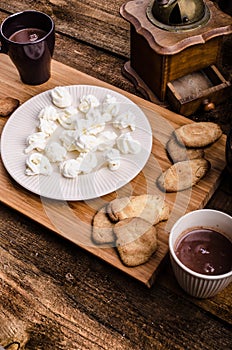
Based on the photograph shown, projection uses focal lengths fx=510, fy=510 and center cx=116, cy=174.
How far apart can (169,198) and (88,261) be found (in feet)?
0.66

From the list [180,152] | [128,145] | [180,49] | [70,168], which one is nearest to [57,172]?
[70,168]

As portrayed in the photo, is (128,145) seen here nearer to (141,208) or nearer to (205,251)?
(141,208)

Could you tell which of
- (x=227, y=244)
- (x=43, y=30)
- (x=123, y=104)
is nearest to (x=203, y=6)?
(x=123, y=104)

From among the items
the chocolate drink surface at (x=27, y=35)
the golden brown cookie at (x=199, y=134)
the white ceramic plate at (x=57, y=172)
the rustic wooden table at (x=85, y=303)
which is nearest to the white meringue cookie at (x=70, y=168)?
the white ceramic plate at (x=57, y=172)

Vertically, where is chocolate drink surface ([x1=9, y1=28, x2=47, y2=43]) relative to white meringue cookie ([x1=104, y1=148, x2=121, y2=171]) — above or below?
above

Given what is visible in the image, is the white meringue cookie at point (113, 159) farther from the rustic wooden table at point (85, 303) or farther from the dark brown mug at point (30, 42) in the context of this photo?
the dark brown mug at point (30, 42)

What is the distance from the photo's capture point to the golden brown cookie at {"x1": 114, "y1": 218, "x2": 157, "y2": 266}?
3.01ft

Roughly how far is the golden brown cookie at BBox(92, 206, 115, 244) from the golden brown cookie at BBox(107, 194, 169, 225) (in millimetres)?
14

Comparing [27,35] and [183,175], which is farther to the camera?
[27,35]

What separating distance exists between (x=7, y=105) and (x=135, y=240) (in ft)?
1.55

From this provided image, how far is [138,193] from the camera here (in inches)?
40.5

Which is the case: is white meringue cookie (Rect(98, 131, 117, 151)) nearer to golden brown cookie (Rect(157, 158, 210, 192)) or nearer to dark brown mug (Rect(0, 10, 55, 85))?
golden brown cookie (Rect(157, 158, 210, 192))

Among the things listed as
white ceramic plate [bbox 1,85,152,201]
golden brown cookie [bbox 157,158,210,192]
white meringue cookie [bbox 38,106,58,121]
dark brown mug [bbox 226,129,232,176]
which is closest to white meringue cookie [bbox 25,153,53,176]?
white ceramic plate [bbox 1,85,152,201]

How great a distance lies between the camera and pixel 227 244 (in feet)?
2.86
